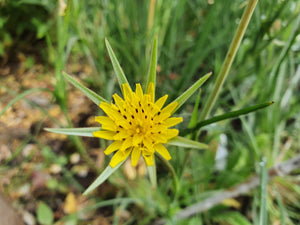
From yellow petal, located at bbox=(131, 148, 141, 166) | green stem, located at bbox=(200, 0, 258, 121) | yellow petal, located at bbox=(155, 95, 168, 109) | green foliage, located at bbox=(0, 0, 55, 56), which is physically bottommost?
yellow petal, located at bbox=(131, 148, 141, 166)

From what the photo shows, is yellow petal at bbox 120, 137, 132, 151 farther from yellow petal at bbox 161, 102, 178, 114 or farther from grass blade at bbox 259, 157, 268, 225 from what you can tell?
grass blade at bbox 259, 157, 268, 225

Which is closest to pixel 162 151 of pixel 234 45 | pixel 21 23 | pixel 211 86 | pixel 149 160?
pixel 149 160

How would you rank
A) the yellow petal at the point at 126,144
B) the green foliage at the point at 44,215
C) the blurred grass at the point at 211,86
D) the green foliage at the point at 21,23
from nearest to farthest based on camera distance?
the yellow petal at the point at 126,144
the blurred grass at the point at 211,86
the green foliage at the point at 44,215
the green foliage at the point at 21,23

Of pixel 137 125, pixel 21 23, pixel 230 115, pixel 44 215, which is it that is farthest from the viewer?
pixel 21 23

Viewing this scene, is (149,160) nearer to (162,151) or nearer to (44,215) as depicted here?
(162,151)

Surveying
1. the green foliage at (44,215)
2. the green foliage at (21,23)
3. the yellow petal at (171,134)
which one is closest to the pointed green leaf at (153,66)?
the yellow petal at (171,134)

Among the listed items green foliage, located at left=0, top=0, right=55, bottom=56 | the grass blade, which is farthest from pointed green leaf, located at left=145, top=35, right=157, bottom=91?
green foliage, located at left=0, top=0, right=55, bottom=56

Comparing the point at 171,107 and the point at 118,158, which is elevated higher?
the point at 171,107

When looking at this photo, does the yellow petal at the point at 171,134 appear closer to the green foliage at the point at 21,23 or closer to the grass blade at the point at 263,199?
the grass blade at the point at 263,199

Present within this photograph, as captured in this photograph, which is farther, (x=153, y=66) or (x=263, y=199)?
(x=263, y=199)
